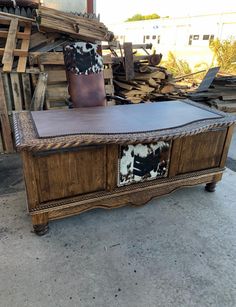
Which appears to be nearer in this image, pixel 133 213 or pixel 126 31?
Answer: pixel 133 213

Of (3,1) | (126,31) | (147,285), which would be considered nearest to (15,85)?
(3,1)

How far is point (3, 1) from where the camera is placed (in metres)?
2.88

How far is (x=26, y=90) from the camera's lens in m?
2.76

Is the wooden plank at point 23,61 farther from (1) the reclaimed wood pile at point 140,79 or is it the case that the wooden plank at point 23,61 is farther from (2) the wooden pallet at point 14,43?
(1) the reclaimed wood pile at point 140,79

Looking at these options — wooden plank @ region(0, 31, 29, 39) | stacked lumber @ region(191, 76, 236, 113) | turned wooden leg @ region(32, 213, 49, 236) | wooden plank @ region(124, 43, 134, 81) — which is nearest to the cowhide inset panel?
turned wooden leg @ region(32, 213, 49, 236)

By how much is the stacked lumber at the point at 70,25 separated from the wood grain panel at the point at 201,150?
2.11 meters

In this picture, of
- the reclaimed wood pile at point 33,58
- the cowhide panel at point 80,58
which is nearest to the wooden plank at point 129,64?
the reclaimed wood pile at point 33,58

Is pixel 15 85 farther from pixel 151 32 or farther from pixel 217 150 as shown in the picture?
pixel 151 32

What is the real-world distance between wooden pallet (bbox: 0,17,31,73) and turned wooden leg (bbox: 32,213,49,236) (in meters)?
1.72

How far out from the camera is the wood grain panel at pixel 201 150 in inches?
74.2

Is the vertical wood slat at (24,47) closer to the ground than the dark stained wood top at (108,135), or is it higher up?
higher up

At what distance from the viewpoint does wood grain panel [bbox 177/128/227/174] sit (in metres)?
1.89

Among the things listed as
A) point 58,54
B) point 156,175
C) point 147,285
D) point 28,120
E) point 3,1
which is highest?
point 3,1

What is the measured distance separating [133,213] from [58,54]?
2082 millimetres
